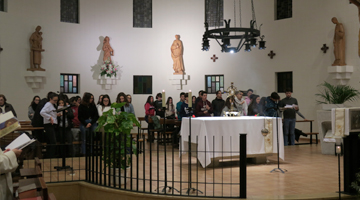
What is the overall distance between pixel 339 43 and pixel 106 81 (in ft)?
27.8

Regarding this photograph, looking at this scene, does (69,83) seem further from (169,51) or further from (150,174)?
(150,174)

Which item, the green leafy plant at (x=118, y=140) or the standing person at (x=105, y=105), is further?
the standing person at (x=105, y=105)

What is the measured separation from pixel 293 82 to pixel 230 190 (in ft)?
29.8

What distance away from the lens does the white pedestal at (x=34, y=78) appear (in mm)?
13664

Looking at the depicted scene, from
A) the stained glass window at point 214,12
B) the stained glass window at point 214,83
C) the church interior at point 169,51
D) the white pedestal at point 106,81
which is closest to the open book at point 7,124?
the church interior at point 169,51

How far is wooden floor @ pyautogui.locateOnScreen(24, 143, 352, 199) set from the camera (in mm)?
5590

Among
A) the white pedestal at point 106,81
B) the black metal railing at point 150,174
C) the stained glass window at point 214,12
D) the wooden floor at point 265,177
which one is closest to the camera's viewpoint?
the black metal railing at point 150,174

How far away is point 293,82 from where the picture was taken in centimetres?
1396

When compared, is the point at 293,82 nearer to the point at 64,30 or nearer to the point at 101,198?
the point at 64,30

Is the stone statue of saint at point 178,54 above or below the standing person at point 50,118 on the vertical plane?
above

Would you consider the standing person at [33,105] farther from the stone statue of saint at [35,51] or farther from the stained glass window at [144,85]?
the stained glass window at [144,85]

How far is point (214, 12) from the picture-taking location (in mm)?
15922

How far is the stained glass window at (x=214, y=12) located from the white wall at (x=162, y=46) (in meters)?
0.25

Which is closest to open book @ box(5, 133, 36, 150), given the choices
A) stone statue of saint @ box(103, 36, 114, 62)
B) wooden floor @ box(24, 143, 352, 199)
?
wooden floor @ box(24, 143, 352, 199)
